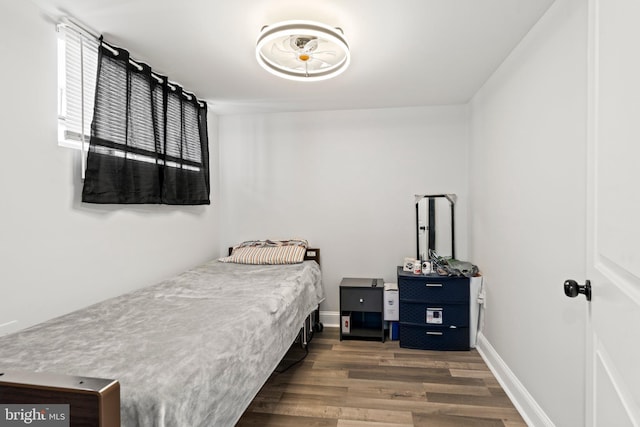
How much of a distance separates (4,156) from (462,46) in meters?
2.70

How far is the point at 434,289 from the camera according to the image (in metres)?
3.17

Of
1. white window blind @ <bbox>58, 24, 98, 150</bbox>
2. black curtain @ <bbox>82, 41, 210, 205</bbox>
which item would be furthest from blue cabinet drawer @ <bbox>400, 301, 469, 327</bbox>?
white window blind @ <bbox>58, 24, 98, 150</bbox>

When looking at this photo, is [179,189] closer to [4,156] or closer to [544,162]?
[4,156]

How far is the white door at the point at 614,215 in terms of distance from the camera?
0.76 m

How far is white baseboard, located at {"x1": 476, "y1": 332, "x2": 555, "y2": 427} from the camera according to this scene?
6.34 ft

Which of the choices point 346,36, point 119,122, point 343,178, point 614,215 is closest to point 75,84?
point 119,122

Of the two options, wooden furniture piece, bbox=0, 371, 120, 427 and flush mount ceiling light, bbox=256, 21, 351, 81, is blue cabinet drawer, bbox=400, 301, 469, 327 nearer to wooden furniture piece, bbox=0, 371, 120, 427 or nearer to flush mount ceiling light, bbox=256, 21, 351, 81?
flush mount ceiling light, bbox=256, 21, 351, 81

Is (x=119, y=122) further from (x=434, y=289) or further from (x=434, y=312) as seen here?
(x=434, y=312)

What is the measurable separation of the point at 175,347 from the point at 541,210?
2.01m

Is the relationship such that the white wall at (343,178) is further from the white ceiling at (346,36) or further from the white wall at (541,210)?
the white wall at (541,210)

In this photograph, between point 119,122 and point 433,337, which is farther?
point 433,337

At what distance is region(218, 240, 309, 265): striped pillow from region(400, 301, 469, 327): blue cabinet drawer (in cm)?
113

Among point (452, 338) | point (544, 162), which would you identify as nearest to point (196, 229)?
point (452, 338)

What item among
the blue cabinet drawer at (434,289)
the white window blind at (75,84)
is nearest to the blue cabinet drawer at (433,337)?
the blue cabinet drawer at (434,289)
